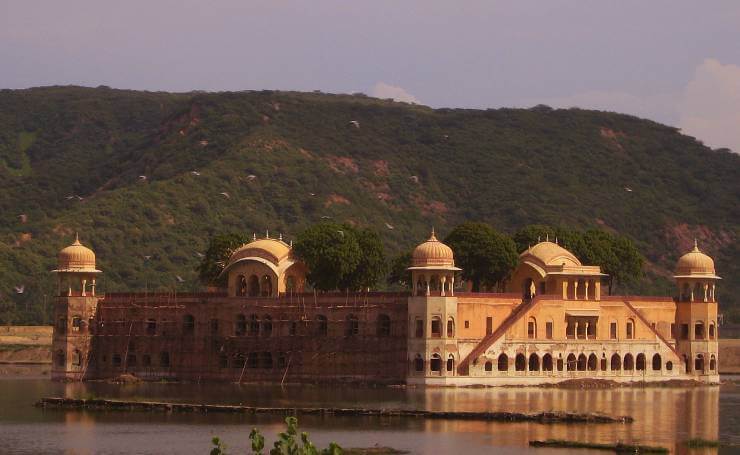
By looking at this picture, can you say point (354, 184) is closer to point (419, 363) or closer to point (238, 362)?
point (238, 362)

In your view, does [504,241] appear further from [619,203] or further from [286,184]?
[619,203]

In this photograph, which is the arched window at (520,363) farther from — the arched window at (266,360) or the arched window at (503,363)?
the arched window at (266,360)

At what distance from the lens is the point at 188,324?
93.8 meters

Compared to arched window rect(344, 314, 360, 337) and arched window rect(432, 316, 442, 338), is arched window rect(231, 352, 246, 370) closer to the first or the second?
arched window rect(344, 314, 360, 337)

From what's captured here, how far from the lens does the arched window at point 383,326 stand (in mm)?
89250

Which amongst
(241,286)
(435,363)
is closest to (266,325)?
(241,286)

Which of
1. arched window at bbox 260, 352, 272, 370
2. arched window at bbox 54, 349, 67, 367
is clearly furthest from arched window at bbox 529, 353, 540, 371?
arched window at bbox 54, 349, 67, 367

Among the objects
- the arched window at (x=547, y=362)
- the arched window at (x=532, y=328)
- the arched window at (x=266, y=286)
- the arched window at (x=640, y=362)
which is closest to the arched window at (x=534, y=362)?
the arched window at (x=547, y=362)

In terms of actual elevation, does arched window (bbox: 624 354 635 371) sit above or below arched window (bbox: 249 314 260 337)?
below

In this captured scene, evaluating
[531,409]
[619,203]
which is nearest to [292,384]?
[531,409]

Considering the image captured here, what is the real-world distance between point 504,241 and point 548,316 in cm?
644

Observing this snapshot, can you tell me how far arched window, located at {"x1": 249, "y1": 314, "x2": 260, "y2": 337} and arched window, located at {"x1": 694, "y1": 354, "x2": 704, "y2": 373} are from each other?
22301 millimetres

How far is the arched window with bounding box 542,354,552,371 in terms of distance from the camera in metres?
90.2

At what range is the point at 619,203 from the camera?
16800 cm
